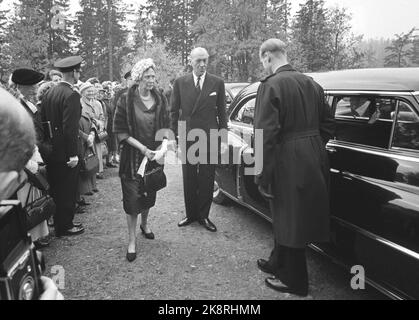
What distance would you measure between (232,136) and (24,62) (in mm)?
17905

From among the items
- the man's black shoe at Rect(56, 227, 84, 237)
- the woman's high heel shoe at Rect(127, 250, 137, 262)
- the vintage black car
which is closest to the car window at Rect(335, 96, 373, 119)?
the vintage black car

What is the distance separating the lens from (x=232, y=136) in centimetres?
501

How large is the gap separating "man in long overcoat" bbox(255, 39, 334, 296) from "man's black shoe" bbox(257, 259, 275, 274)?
579mm

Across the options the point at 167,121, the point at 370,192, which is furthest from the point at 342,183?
the point at 167,121

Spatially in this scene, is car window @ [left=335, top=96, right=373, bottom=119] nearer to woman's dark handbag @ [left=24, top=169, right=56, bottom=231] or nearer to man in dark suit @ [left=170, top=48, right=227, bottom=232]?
man in dark suit @ [left=170, top=48, right=227, bottom=232]

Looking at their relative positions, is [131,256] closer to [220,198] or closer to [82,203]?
[220,198]

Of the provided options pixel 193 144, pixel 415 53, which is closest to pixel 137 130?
pixel 193 144

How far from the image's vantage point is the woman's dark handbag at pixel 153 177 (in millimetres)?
3947

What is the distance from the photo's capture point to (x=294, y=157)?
9.47ft

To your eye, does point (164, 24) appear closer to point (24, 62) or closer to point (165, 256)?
point (24, 62)

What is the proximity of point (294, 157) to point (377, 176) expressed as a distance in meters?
0.63

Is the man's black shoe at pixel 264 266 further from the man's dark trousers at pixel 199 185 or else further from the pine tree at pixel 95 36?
the pine tree at pixel 95 36

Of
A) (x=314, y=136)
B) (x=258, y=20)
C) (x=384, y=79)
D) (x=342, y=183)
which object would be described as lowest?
(x=342, y=183)
